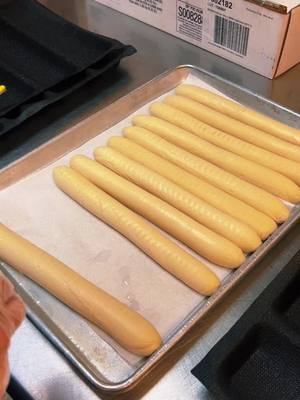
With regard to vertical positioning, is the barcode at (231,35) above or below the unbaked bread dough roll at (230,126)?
above

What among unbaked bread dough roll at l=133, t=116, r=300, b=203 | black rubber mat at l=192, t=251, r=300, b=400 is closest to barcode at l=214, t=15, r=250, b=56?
unbaked bread dough roll at l=133, t=116, r=300, b=203

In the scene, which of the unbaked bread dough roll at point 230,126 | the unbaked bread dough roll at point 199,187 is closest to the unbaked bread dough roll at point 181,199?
the unbaked bread dough roll at point 199,187

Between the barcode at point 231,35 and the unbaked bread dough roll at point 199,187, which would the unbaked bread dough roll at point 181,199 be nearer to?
the unbaked bread dough roll at point 199,187

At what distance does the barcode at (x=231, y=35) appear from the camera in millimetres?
974

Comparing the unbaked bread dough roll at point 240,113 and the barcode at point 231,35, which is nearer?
the unbaked bread dough roll at point 240,113

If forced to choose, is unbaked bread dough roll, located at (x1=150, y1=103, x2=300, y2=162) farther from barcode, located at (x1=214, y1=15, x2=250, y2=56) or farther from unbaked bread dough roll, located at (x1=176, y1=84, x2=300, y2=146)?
barcode, located at (x1=214, y1=15, x2=250, y2=56)

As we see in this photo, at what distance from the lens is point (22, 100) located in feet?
2.87

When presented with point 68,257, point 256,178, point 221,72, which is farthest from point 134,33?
point 68,257

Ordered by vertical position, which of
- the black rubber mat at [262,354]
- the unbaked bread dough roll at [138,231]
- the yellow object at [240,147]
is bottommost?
the black rubber mat at [262,354]

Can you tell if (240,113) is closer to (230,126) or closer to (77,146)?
(230,126)

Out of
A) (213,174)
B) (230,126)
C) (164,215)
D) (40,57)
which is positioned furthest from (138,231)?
(40,57)

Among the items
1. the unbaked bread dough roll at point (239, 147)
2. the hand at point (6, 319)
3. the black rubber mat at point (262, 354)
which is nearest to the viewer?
the hand at point (6, 319)

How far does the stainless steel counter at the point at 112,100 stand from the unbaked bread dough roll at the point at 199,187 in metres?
0.05

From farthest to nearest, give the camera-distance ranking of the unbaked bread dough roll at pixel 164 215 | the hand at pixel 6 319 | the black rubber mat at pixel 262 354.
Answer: the unbaked bread dough roll at pixel 164 215
the black rubber mat at pixel 262 354
the hand at pixel 6 319
